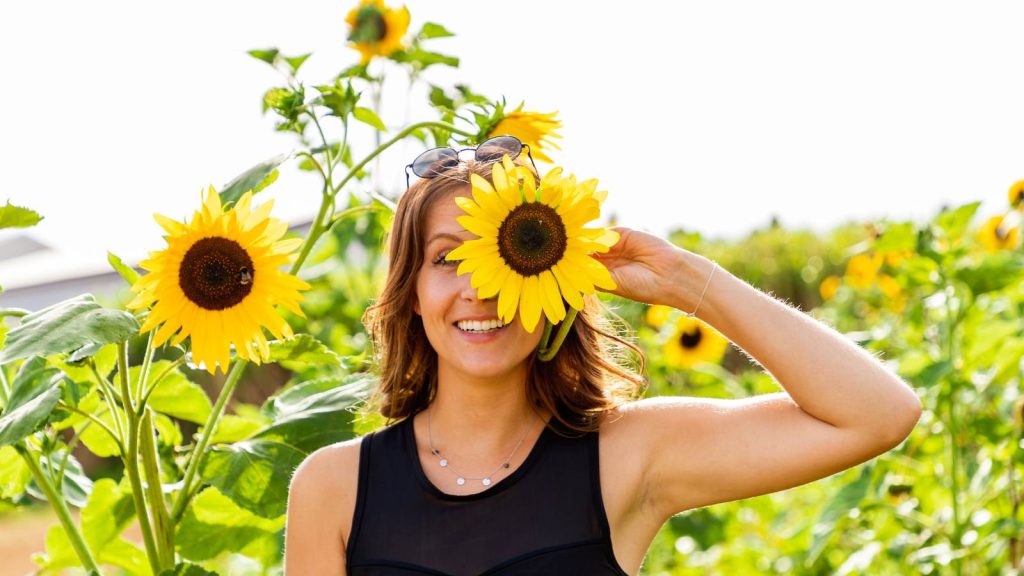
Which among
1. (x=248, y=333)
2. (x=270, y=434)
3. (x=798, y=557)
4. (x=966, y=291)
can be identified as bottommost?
(x=798, y=557)

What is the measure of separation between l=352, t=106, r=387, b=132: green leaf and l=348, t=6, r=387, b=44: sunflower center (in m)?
0.81

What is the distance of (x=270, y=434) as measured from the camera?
1808mm

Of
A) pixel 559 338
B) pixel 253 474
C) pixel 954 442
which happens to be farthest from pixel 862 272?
pixel 253 474

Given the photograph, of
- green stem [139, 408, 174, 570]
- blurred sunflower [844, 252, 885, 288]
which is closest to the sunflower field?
green stem [139, 408, 174, 570]

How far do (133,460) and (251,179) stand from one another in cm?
44

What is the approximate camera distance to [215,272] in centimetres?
158

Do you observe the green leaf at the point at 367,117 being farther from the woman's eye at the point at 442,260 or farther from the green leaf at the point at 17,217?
the green leaf at the point at 17,217

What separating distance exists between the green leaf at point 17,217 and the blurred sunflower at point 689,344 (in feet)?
8.51

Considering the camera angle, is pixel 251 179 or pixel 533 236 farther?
pixel 251 179

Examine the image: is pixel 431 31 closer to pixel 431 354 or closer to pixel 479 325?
pixel 431 354

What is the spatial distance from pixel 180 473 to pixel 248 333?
21.7 inches

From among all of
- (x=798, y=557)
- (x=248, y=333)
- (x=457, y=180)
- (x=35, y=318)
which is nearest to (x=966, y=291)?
(x=798, y=557)

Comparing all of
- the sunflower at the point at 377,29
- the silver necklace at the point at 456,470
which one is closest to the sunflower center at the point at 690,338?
the sunflower at the point at 377,29

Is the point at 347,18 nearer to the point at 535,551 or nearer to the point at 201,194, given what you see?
the point at 201,194
